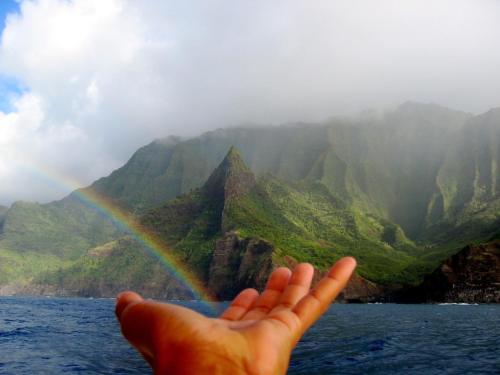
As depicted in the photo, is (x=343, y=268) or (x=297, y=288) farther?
(x=297, y=288)

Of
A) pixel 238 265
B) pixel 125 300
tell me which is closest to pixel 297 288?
pixel 125 300

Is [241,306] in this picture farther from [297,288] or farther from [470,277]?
[470,277]

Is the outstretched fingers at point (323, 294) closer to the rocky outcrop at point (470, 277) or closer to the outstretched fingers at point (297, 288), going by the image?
the outstretched fingers at point (297, 288)

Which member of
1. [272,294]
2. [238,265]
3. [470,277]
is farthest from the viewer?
[238,265]

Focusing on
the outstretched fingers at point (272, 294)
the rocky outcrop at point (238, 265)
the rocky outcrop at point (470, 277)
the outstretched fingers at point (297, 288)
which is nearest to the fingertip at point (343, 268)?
the outstretched fingers at point (297, 288)

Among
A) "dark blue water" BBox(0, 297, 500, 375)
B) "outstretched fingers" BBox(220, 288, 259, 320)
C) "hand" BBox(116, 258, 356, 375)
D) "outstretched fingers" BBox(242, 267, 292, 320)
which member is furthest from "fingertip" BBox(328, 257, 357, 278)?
"dark blue water" BBox(0, 297, 500, 375)

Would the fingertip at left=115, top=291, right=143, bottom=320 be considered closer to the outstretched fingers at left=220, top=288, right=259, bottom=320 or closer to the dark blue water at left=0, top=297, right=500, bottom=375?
the outstretched fingers at left=220, top=288, right=259, bottom=320

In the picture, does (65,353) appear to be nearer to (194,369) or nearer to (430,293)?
(194,369)
